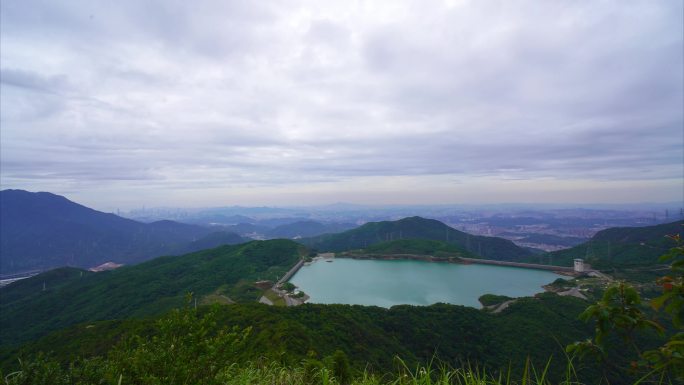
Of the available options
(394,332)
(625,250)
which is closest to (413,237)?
(625,250)

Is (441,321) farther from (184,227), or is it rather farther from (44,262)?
(184,227)

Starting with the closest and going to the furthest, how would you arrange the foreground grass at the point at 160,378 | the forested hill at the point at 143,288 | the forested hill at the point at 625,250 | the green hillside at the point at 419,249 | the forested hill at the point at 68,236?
the foreground grass at the point at 160,378
the forested hill at the point at 143,288
the forested hill at the point at 625,250
the green hillside at the point at 419,249
the forested hill at the point at 68,236

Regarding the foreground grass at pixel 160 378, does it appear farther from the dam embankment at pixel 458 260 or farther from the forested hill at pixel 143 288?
the dam embankment at pixel 458 260

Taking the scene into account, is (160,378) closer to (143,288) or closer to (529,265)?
(143,288)

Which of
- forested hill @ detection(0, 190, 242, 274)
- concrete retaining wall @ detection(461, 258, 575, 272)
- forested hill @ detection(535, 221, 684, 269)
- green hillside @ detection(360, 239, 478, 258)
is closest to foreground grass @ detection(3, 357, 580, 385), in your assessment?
forested hill @ detection(535, 221, 684, 269)

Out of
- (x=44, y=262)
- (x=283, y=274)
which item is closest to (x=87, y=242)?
(x=44, y=262)

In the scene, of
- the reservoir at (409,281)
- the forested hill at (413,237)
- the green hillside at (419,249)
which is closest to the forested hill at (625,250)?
the reservoir at (409,281)

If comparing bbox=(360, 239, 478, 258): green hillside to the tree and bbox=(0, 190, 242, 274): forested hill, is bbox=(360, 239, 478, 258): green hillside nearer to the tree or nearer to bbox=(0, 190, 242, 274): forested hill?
the tree
